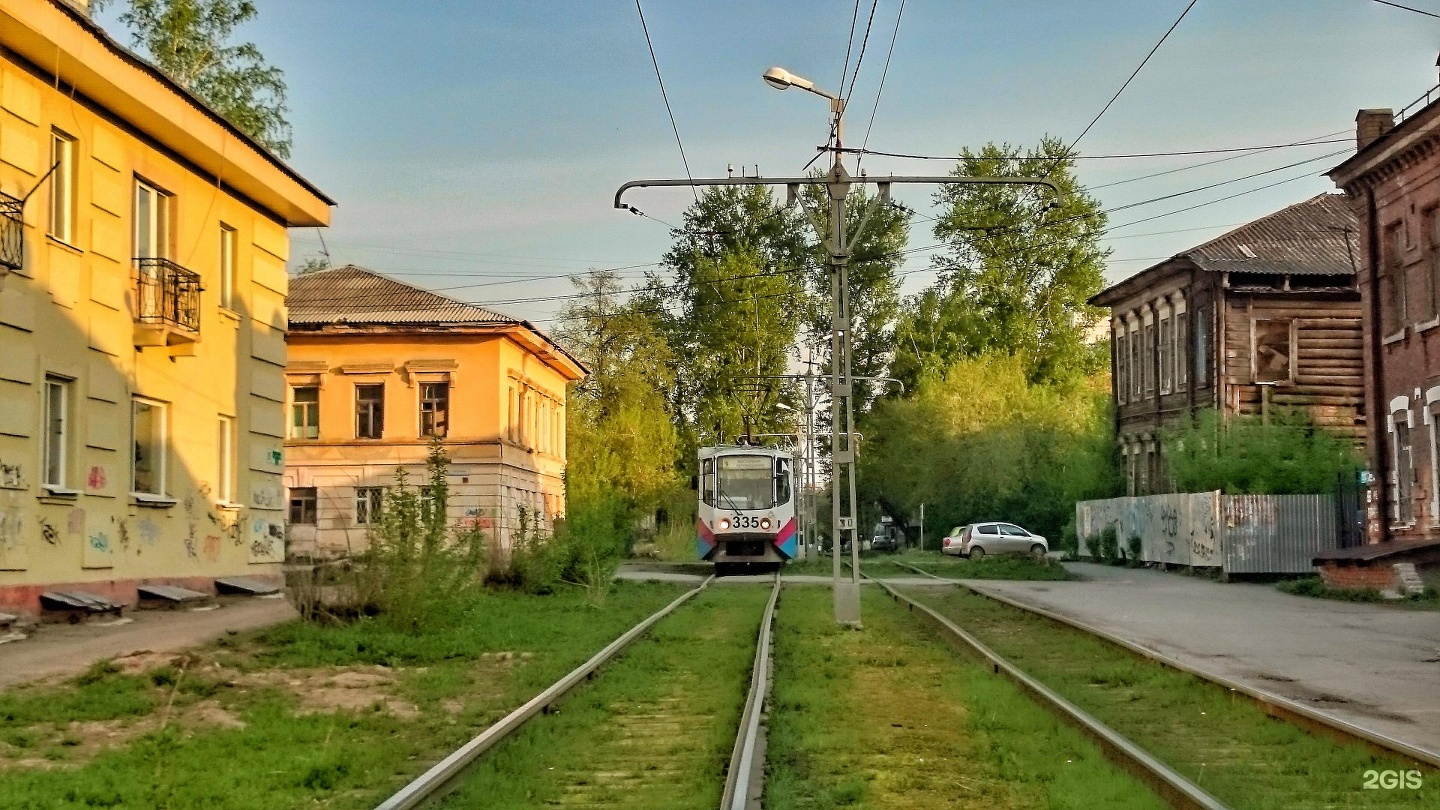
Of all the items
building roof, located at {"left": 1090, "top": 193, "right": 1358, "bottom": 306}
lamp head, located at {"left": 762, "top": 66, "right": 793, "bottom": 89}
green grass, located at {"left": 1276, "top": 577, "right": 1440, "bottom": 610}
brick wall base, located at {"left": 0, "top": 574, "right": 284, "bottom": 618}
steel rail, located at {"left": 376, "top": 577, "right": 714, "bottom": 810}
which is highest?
building roof, located at {"left": 1090, "top": 193, "right": 1358, "bottom": 306}

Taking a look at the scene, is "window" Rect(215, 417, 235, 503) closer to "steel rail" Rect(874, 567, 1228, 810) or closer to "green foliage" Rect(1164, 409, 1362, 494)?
"steel rail" Rect(874, 567, 1228, 810)

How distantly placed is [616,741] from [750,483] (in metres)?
31.3

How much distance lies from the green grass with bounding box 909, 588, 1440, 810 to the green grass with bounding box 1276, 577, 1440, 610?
34.5 feet

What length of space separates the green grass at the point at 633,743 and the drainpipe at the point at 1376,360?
1948 centimetres

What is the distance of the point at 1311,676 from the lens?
14.5m

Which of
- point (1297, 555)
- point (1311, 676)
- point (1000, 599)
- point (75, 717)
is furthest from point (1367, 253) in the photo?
point (75, 717)

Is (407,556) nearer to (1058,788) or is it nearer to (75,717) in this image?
(75,717)

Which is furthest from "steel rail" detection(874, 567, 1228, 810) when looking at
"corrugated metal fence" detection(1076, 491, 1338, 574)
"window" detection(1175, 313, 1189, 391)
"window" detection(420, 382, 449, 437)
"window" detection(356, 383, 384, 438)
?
"window" detection(356, 383, 384, 438)

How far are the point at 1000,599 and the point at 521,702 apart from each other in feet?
52.8

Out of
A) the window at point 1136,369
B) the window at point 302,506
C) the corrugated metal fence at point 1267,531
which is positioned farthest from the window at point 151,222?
the window at point 1136,369

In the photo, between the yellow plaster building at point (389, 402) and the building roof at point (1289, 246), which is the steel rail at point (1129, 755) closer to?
the building roof at point (1289, 246)

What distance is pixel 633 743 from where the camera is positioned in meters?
10.1

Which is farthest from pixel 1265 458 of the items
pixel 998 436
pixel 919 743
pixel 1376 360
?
pixel 919 743

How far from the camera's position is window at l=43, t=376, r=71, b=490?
1952cm
